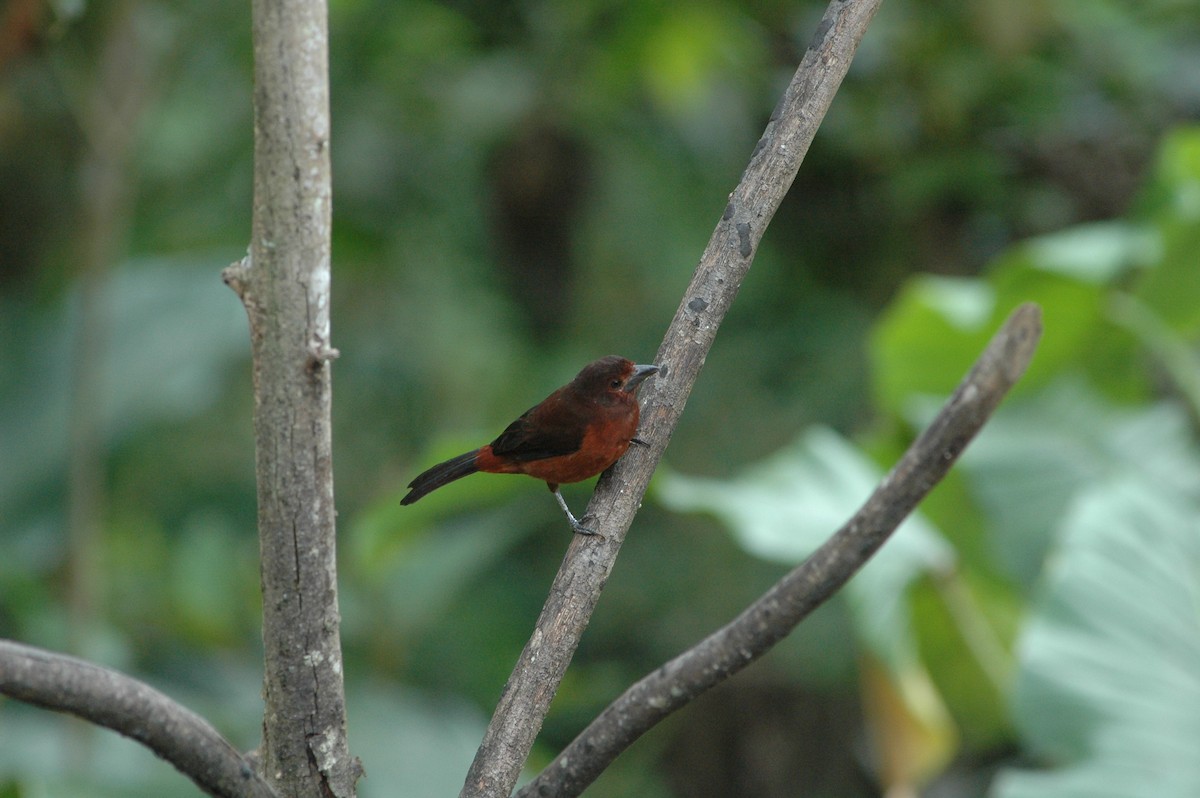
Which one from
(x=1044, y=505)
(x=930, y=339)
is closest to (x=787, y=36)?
(x=930, y=339)

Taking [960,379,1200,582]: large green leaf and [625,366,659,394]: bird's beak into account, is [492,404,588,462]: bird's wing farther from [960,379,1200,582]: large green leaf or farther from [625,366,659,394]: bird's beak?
[960,379,1200,582]: large green leaf

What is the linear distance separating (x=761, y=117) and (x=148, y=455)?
347cm

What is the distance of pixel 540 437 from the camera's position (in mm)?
2076

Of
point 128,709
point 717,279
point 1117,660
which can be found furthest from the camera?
point 1117,660

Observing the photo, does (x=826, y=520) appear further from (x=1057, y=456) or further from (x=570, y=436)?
(x=570, y=436)

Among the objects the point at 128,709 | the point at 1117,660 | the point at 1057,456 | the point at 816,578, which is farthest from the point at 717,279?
the point at 1057,456

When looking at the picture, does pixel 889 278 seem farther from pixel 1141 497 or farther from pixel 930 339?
pixel 1141 497

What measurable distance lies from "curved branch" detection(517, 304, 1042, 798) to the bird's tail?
80cm

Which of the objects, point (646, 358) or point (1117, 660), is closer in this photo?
point (1117, 660)

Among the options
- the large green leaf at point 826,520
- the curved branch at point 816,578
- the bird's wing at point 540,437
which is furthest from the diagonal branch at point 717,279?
the large green leaf at point 826,520

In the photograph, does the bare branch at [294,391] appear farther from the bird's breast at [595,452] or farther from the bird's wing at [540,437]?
the bird's wing at [540,437]

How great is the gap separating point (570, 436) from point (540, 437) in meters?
0.11

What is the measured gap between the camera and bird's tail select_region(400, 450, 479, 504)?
195cm

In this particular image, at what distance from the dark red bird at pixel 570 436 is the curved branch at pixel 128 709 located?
788 mm
